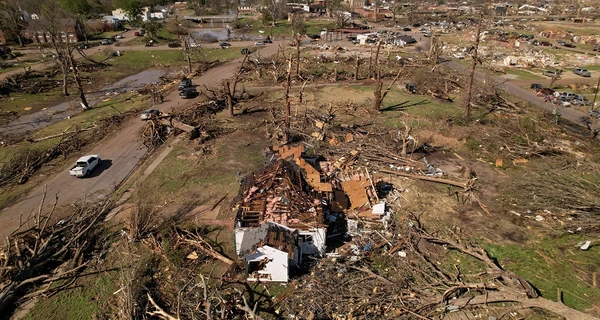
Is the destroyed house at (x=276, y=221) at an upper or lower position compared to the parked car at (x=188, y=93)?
lower

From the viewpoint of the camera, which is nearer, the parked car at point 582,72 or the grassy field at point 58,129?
the grassy field at point 58,129

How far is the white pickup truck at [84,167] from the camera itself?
23.4 meters

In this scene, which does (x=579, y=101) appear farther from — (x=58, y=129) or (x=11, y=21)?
(x=11, y=21)

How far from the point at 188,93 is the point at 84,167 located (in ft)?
57.7

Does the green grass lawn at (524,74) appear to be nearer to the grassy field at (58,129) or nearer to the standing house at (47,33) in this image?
the grassy field at (58,129)

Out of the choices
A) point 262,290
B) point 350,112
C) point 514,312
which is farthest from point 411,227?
point 350,112

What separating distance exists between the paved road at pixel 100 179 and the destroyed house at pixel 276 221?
9.24 m

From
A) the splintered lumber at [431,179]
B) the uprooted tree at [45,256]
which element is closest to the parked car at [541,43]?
the splintered lumber at [431,179]

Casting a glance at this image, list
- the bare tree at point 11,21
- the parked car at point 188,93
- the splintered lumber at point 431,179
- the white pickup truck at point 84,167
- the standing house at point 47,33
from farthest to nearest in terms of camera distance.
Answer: the standing house at point 47,33 < the bare tree at point 11,21 < the parked car at point 188,93 < the white pickup truck at point 84,167 < the splintered lumber at point 431,179

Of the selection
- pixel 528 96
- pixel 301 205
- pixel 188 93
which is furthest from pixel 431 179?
pixel 188 93

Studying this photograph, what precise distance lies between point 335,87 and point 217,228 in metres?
28.6

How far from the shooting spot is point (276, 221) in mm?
15969

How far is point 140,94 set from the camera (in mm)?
41594

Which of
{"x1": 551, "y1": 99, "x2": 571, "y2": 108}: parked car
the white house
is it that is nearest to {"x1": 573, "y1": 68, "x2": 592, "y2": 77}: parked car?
{"x1": 551, "y1": 99, "x2": 571, "y2": 108}: parked car
